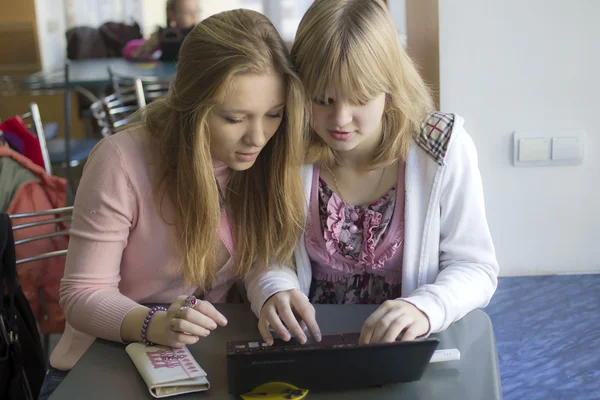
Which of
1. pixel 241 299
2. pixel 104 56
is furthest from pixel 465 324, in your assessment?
pixel 104 56

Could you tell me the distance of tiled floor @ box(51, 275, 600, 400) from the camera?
1.44 metres

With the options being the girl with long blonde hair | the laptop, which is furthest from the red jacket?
the laptop

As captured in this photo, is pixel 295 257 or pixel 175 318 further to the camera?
pixel 295 257

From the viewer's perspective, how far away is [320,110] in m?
1.26

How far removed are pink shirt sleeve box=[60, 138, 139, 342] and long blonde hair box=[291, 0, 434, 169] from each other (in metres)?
0.37

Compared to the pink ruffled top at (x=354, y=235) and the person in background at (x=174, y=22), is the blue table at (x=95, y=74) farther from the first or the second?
the pink ruffled top at (x=354, y=235)

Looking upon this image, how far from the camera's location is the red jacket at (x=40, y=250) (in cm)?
212

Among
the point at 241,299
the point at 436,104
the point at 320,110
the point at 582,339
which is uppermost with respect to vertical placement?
the point at 320,110

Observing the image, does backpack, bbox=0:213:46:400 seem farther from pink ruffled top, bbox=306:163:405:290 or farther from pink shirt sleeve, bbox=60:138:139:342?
pink ruffled top, bbox=306:163:405:290

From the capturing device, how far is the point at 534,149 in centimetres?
194

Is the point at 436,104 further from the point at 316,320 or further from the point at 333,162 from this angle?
the point at 316,320

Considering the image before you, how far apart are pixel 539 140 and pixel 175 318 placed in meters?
1.20

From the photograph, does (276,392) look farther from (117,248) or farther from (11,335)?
(11,335)

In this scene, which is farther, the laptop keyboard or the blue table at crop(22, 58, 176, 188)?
the blue table at crop(22, 58, 176, 188)
